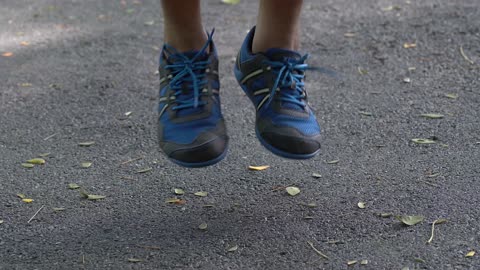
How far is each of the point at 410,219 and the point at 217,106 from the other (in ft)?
2.55

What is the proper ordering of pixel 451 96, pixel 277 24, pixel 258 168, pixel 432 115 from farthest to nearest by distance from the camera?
pixel 451 96 < pixel 432 115 < pixel 258 168 < pixel 277 24

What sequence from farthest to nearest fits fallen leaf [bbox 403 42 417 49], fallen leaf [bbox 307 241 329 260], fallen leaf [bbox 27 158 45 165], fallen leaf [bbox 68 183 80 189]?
fallen leaf [bbox 403 42 417 49], fallen leaf [bbox 27 158 45 165], fallen leaf [bbox 68 183 80 189], fallen leaf [bbox 307 241 329 260]

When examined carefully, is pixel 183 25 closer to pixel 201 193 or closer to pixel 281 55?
pixel 281 55

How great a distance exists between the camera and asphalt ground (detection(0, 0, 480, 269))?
8.39 ft

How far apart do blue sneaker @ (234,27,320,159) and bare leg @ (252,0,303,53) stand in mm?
33

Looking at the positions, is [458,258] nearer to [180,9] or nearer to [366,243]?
[366,243]

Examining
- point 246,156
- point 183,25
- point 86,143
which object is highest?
point 183,25

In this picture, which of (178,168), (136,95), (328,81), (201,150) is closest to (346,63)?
(328,81)

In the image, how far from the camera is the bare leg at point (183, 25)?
2812 millimetres

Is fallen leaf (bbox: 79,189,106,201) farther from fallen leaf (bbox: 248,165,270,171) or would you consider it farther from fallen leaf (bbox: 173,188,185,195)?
fallen leaf (bbox: 248,165,270,171)

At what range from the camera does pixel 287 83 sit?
2.79 m

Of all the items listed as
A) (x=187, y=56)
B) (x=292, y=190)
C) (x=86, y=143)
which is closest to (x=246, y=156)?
(x=292, y=190)

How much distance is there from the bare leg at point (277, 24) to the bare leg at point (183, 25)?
0.72ft

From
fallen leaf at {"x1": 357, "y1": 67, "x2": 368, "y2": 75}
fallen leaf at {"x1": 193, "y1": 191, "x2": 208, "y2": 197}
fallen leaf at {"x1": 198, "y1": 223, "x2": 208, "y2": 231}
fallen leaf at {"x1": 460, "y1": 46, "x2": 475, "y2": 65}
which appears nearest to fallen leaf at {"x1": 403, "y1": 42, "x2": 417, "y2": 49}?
fallen leaf at {"x1": 460, "y1": 46, "x2": 475, "y2": 65}
